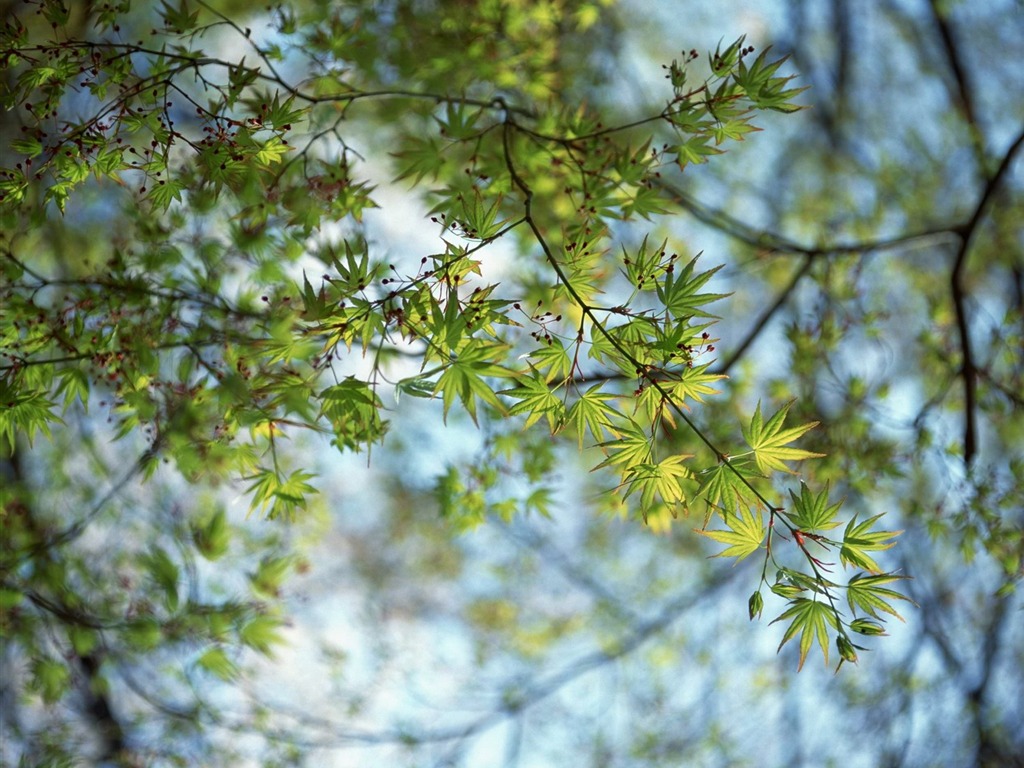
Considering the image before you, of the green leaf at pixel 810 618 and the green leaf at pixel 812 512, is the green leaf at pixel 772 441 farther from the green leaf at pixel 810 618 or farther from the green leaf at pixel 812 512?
the green leaf at pixel 810 618

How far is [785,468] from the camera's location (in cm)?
116

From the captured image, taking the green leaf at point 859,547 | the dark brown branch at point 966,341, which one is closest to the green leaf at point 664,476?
the green leaf at point 859,547

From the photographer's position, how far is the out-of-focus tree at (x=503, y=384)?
4.13ft

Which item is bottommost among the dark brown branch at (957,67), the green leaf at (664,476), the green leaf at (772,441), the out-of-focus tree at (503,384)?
the green leaf at (664,476)

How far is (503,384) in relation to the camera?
182cm

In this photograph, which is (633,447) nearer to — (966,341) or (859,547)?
(859,547)

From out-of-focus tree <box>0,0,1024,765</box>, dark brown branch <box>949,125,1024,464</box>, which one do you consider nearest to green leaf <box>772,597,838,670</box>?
out-of-focus tree <box>0,0,1024,765</box>

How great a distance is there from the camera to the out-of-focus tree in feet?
4.13

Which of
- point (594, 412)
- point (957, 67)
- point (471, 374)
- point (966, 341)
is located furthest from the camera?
point (957, 67)

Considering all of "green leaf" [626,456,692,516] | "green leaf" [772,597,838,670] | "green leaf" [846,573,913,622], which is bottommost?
"green leaf" [772,597,838,670]

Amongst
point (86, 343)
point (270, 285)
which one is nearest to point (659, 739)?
point (270, 285)

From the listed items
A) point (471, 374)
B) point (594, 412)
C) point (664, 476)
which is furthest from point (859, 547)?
point (471, 374)

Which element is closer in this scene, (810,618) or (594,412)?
(810,618)

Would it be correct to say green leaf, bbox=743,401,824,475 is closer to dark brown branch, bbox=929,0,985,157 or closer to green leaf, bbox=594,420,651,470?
green leaf, bbox=594,420,651,470
